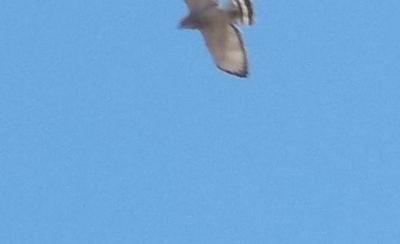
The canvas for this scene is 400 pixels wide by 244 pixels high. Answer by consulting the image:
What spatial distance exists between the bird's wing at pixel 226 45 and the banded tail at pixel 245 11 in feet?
1.81

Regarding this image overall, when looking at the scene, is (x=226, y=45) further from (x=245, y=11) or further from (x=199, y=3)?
(x=245, y=11)

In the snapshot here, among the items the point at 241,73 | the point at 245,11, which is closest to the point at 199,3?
the point at 241,73

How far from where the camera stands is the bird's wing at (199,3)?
1644cm

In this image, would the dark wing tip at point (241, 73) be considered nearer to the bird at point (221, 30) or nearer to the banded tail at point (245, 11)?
the bird at point (221, 30)

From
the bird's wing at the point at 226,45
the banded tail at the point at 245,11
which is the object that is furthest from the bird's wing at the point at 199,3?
the banded tail at the point at 245,11

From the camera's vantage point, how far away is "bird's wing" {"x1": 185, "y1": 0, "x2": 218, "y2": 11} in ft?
53.9

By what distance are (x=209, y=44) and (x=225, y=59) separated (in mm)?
315

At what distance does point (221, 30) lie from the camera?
16.2 m

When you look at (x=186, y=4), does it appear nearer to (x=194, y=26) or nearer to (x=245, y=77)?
(x=194, y=26)

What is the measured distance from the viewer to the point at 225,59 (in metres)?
16.3

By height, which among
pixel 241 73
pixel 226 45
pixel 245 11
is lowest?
pixel 241 73

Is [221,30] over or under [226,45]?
over

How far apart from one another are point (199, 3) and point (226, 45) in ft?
1.99

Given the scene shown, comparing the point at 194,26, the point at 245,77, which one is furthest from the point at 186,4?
the point at 245,77
